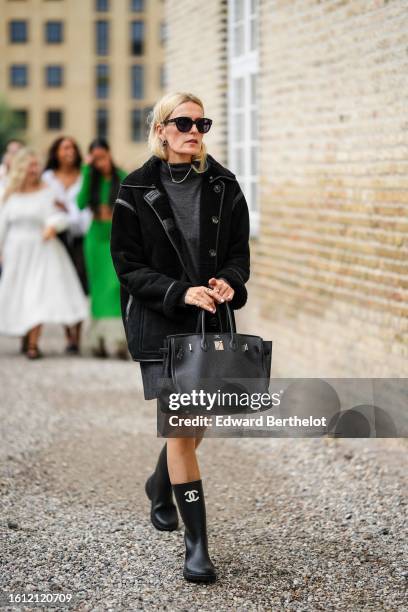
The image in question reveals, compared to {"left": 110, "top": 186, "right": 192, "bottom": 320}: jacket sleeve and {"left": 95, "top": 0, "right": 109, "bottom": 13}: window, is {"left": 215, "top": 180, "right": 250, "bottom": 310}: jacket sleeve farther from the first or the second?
{"left": 95, "top": 0, "right": 109, "bottom": 13}: window

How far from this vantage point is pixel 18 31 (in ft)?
261

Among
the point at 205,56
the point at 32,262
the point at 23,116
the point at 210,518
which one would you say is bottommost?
the point at 210,518

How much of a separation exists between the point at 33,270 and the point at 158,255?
21.9ft

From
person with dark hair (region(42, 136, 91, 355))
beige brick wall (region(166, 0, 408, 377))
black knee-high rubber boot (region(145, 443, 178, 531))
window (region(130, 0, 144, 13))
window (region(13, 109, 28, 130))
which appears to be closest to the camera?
→ black knee-high rubber boot (region(145, 443, 178, 531))

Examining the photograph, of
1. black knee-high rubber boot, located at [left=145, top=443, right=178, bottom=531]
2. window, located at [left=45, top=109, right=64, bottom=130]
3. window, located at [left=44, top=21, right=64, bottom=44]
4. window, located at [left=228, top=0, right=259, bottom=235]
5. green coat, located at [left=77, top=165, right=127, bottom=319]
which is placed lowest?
black knee-high rubber boot, located at [left=145, top=443, right=178, bottom=531]

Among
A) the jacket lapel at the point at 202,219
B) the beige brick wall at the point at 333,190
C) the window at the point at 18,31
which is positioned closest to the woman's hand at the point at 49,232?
the beige brick wall at the point at 333,190

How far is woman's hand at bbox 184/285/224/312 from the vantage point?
4254 mm

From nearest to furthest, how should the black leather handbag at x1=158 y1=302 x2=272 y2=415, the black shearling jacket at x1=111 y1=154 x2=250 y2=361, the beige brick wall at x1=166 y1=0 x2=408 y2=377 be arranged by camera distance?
the black leather handbag at x1=158 y1=302 x2=272 y2=415 < the black shearling jacket at x1=111 y1=154 x2=250 y2=361 < the beige brick wall at x1=166 y1=0 x2=408 y2=377

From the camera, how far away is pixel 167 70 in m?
13.1

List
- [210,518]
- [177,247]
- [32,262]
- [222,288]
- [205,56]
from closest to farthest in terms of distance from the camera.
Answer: [222,288] → [177,247] → [210,518] → [32,262] → [205,56]

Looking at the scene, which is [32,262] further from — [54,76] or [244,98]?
[54,76]

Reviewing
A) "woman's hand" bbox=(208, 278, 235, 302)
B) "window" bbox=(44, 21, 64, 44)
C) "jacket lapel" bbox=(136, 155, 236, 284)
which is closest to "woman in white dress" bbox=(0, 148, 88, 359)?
"jacket lapel" bbox=(136, 155, 236, 284)

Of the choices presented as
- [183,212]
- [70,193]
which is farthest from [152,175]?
[70,193]

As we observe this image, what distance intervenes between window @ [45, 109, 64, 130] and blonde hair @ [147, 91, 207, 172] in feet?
251
